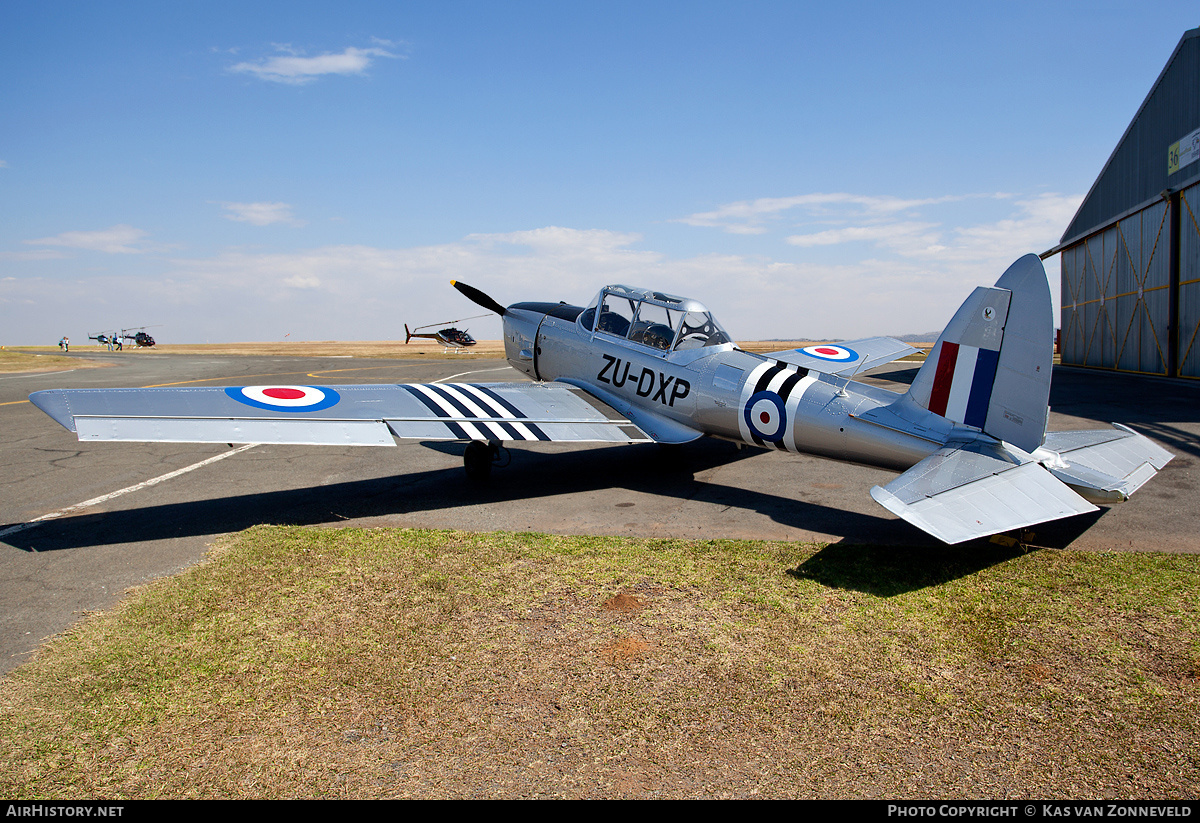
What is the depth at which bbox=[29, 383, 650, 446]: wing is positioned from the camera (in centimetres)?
693

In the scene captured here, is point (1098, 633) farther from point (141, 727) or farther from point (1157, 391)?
point (1157, 391)

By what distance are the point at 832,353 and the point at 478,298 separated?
7484 millimetres


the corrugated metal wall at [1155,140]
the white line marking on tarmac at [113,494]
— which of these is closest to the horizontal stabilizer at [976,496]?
the white line marking on tarmac at [113,494]

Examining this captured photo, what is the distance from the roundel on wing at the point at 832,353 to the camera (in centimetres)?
1367

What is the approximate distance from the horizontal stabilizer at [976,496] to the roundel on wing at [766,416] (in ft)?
7.04

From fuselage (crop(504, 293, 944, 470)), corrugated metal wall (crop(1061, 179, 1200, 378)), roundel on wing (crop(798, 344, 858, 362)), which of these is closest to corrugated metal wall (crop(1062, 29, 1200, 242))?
corrugated metal wall (crop(1061, 179, 1200, 378))

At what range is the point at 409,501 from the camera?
8586 millimetres

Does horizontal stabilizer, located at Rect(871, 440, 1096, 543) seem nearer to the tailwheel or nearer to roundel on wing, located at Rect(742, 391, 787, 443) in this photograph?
roundel on wing, located at Rect(742, 391, 787, 443)

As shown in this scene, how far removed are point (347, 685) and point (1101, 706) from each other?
4286mm

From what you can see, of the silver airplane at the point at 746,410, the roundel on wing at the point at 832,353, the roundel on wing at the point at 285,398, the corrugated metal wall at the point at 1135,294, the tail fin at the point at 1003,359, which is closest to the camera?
the silver airplane at the point at 746,410

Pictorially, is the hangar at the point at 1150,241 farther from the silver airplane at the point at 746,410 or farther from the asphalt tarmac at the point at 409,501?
the silver airplane at the point at 746,410

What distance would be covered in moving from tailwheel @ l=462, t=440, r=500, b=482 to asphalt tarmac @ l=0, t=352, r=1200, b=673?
18cm

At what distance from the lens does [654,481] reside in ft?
31.5

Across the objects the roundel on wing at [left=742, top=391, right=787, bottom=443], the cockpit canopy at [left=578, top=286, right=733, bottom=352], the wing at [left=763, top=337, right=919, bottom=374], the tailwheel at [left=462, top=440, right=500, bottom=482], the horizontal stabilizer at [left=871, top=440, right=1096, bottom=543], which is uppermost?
the cockpit canopy at [left=578, top=286, right=733, bottom=352]
